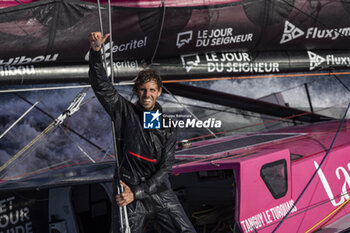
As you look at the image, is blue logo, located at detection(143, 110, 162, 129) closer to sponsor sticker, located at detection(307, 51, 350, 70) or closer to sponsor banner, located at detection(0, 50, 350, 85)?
sponsor banner, located at detection(0, 50, 350, 85)

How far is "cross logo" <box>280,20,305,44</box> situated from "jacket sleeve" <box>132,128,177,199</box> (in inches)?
143

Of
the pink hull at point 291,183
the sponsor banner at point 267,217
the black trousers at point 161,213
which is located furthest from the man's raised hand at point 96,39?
the sponsor banner at point 267,217

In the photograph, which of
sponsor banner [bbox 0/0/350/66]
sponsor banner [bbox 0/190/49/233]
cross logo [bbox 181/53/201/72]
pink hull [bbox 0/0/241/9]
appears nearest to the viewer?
sponsor banner [bbox 0/190/49/233]

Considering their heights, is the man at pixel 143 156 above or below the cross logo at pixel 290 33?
below

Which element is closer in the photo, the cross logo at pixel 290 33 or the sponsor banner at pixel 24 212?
the sponsor banner at pixel 24 212

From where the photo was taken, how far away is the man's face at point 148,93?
2.07 metres

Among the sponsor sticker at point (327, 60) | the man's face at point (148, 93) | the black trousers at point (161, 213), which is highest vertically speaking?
the sponsor sticker at point (327, 60)

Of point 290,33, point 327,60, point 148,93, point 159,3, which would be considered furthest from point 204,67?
point 148,93

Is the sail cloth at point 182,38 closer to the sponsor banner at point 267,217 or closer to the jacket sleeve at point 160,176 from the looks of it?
the jacket sleeve at point 160,176

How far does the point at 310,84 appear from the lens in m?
7.69

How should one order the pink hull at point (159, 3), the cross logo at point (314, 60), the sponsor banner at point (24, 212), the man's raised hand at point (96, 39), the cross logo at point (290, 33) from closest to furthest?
the man's raised hand at point (96, 39)
the sponsor banner at point (24, 212)
the pink hull at point (159, 3)
the cross logo at point (290, 33)
the cross logo at point (314, 60)

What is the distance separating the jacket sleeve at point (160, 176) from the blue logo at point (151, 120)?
0.13 m

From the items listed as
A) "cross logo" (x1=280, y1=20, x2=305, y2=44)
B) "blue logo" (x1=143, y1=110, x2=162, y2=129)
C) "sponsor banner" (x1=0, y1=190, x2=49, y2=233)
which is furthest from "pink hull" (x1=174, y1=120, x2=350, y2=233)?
"cross logo" (x1=280, y1=20, x2=305, y2=44)

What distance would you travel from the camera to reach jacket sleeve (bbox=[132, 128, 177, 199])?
204 cm
